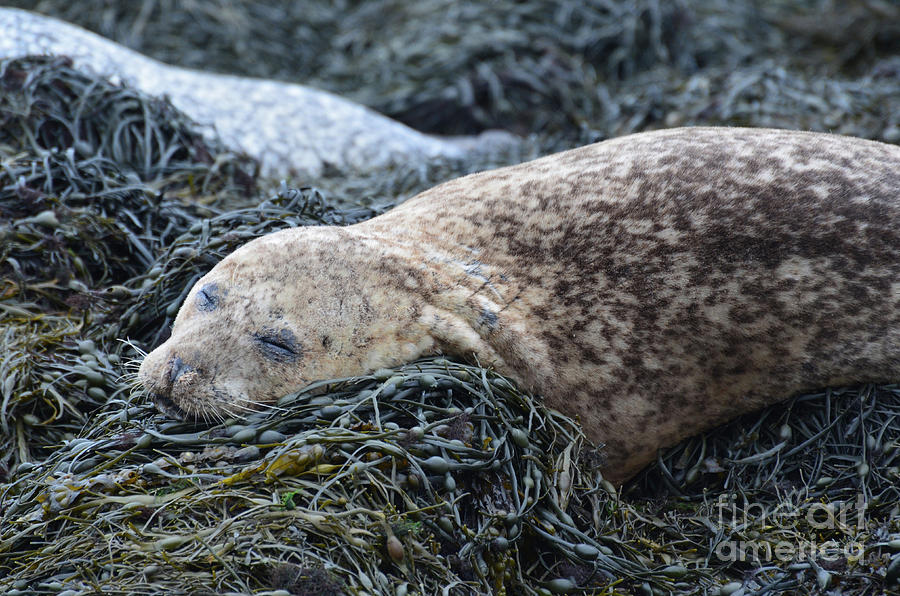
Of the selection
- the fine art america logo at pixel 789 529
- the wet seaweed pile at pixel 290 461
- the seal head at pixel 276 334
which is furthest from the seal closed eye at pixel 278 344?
the fine art america logo at pixel 789 529

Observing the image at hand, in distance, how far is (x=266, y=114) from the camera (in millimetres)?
6285

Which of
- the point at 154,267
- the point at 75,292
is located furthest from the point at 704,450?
the point at 75,292

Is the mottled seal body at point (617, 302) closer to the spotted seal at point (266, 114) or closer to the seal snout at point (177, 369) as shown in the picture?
the seal snout at point (177, 369)

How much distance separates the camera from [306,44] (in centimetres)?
883

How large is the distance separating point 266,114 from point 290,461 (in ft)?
13.5

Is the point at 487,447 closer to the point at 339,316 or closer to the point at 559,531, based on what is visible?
the point at 559,531

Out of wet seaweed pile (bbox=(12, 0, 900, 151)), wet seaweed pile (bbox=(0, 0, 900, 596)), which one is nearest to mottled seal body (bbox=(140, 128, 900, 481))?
wet seaweed pile (bbox=(0, 0, 900, 596))

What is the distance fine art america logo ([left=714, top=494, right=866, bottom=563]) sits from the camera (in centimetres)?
283

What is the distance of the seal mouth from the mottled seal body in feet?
0.04

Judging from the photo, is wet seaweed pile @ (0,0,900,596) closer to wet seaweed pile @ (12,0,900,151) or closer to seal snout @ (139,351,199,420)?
seal snout @ (139,351,199,420)

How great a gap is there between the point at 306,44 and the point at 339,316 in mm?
6511

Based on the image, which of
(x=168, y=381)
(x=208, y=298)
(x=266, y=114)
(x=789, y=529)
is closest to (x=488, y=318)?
(x=208, y=298)

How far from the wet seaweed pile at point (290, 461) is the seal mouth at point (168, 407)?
37 millimetres

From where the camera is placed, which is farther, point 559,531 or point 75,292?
point 75,292
